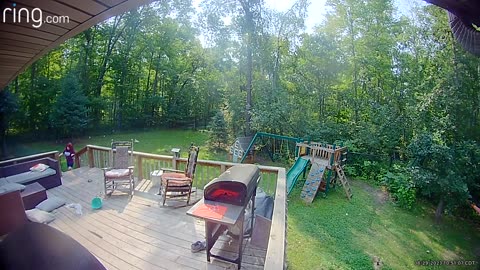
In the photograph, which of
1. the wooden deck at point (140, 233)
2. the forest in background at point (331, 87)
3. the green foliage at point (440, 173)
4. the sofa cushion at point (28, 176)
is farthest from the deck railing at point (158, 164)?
the forest in background at point (331, 87)

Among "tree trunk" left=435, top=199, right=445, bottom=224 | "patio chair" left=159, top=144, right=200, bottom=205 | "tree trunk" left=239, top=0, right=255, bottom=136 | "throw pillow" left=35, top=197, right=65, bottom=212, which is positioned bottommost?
"tree trunk" left=435, top=199, right=445, bottom=224

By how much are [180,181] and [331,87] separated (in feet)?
28.4

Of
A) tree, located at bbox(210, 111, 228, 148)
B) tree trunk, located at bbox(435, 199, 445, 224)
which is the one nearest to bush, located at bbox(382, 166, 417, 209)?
tree trunk, located at bbox(435, 199, 445, 224)

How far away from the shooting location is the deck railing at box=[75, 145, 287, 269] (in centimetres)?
177

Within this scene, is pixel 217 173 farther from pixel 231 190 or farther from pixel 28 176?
pixel 28 176

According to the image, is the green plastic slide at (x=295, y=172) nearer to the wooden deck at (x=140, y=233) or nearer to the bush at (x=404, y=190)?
the bush at (x=404, y=190)

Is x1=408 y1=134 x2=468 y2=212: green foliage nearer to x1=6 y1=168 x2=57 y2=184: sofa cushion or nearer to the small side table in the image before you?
the small side table

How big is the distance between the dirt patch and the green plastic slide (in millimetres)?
2225

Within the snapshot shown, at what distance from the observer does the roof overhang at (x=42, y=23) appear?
0.86 meters

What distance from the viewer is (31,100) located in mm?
12508

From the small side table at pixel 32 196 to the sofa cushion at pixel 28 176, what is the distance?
34 centimetres

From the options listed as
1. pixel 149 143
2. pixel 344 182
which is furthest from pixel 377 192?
pixel 149 143

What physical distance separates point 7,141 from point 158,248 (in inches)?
504

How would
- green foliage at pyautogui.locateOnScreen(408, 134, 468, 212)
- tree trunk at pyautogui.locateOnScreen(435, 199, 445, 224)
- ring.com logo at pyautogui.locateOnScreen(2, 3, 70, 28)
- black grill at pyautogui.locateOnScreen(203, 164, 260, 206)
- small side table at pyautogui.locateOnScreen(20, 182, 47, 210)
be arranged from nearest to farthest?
ring.com logo at pyautogui.locateOnScreen(2, 3, 70, 28)
black grill at pyautogui.locateOnScreen(203, 164, 260, 206)
small side table at pyautogui.locateOnScreen(20, 182, 47, 210)
green foliage at pyautogui.locateOnScreen(408, 134, 468, 212)
tree trunk at pyautogui.locateOnScreen(435, 199, 445, 224)
